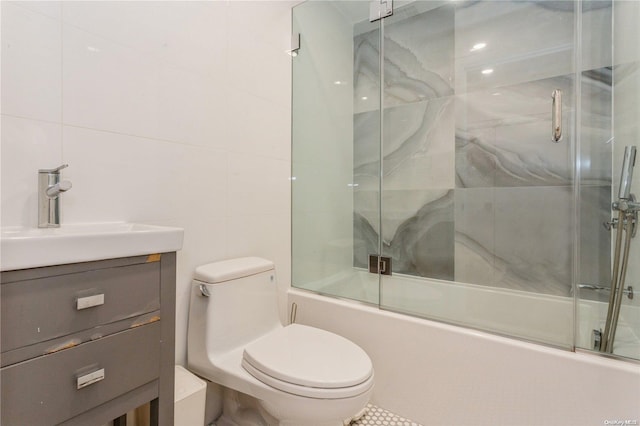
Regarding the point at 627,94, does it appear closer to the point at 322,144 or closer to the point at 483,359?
the point at 483,359

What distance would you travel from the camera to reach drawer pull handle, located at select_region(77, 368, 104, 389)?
2.12 ft

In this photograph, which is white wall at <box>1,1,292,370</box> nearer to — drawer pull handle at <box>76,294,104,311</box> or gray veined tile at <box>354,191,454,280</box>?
drawer pull handle at <box>76,294,104,311</box>

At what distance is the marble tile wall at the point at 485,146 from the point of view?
1.50 metres

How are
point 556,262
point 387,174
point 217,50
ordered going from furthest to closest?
point 387,174 → point 556,262 → point 217,50

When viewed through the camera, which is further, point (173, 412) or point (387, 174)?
point (387, 174)

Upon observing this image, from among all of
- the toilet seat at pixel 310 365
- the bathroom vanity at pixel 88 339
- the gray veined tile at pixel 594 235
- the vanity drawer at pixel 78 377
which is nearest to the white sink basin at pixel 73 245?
the bathroom vanity at pixel 88 339

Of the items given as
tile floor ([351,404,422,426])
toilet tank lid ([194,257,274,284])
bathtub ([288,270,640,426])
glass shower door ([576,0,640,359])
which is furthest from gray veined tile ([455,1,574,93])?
tile floor ([351,404,422,426])

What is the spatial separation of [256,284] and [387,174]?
1236 millimetres

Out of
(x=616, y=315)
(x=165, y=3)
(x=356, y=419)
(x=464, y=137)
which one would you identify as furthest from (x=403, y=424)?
(x=165, y=3)

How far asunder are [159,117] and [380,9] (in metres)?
1.43

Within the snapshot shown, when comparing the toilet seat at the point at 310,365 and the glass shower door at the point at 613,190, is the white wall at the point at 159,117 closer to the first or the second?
the toilet seat at the point at 310,365

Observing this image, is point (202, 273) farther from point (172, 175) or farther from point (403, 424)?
point (403, 424)

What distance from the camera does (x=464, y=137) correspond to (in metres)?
1.89

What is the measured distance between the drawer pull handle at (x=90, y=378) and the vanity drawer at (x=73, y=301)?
0.34 feet
